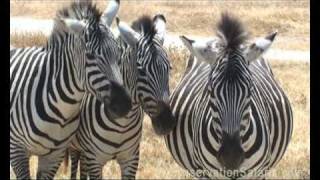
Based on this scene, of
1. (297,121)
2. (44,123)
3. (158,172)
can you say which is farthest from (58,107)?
(297,121)

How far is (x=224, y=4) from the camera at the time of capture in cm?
2495

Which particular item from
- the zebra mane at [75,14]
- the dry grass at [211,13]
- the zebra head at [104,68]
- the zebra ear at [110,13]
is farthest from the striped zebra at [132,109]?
the dry grass at [211,13]

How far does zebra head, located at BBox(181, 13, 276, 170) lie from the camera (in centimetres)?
483

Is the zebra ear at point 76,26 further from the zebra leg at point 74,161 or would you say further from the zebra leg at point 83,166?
the zebra leg at point 74,161

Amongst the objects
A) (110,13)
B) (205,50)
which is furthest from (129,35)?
(205,50)

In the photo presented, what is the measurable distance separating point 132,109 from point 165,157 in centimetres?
272

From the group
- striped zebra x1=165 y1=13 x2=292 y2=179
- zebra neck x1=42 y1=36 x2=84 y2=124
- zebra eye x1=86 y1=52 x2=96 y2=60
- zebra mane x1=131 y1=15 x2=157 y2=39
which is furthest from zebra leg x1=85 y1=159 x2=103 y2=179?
zebra mane x1=131 y1=15 x2=157 y2=39

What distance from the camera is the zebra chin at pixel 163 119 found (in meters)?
5.39

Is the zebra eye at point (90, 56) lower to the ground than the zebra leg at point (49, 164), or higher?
higher

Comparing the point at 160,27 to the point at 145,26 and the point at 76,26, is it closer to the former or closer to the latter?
the point at 145,26

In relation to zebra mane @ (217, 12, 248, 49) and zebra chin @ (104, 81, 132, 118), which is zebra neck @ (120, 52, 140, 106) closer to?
zebra chin @ (104, 81, 132, 118)

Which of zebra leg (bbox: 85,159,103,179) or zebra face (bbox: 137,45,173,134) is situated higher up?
zebra face (bbox: 137,45,173,134)

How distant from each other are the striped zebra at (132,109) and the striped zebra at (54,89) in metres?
0.20

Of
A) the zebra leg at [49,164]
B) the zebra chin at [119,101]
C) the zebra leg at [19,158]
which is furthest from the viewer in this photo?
the zebra leg at [49,164]
